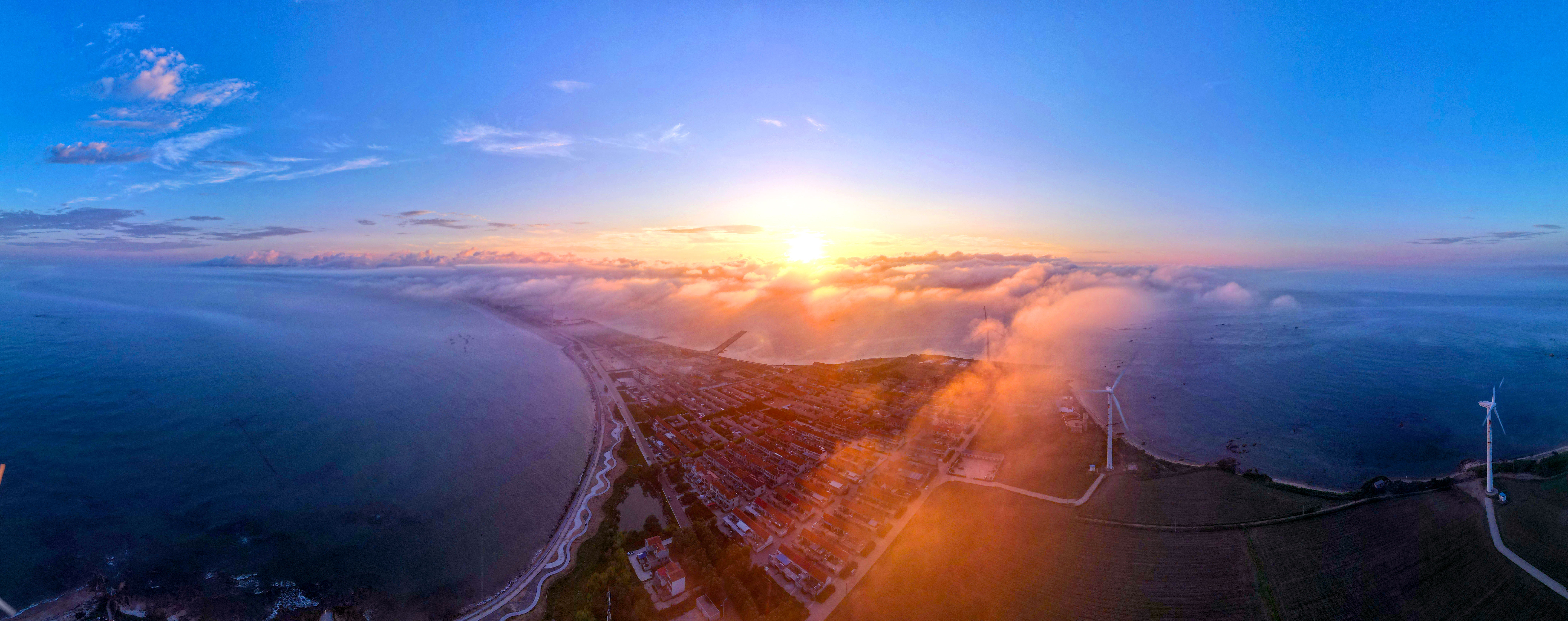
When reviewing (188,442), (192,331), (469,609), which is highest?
(192,331)

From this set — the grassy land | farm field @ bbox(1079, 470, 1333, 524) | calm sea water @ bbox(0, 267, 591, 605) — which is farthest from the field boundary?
calm sea water @ bbox(0, 267, 591, 605)

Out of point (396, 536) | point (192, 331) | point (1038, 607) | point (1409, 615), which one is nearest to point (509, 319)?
point (192, 331)

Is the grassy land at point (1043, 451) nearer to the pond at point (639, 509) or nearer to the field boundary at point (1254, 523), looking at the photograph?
the field boundary at point (1254, 523)

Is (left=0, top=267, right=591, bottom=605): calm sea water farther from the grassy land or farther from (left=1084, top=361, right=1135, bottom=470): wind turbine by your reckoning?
(left=1084, top=361, right=1135, bottom=470): wind turbine

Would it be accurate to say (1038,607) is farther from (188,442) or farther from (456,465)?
(188,442)

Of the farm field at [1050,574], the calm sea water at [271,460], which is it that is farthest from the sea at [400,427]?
the farm field at [1050,574]

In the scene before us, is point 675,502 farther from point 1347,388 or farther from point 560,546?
point 1347,388

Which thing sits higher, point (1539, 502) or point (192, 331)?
point (192, 331)
